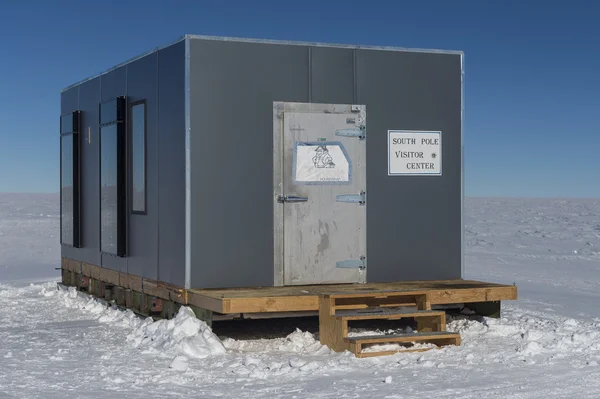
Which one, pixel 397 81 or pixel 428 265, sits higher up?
pixel 397 81

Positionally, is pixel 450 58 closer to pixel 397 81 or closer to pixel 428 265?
pixel 397 81

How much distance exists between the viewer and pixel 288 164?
10.4m

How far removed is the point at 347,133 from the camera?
10.6 metres

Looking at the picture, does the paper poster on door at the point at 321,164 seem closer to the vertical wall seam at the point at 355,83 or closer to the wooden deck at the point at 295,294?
the vertical wall seam at the point at 355,83

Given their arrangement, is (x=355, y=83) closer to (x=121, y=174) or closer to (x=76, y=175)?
(x=121, y=174)

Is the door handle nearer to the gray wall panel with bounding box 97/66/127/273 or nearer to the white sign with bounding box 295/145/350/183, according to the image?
the white sign with bounding box 295/145/350/183

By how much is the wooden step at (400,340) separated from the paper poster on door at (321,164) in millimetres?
2119

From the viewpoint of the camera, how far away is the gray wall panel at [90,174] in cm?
1336

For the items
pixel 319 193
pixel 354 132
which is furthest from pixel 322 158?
pixel 354 132

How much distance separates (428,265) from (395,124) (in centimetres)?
173

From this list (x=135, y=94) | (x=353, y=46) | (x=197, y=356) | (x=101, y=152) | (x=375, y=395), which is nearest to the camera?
(x=375, y=395)

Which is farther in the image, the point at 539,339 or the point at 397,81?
the point at 397,81

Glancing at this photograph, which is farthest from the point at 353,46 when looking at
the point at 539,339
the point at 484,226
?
the point at 484,226

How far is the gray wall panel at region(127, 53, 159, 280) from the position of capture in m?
10.9
